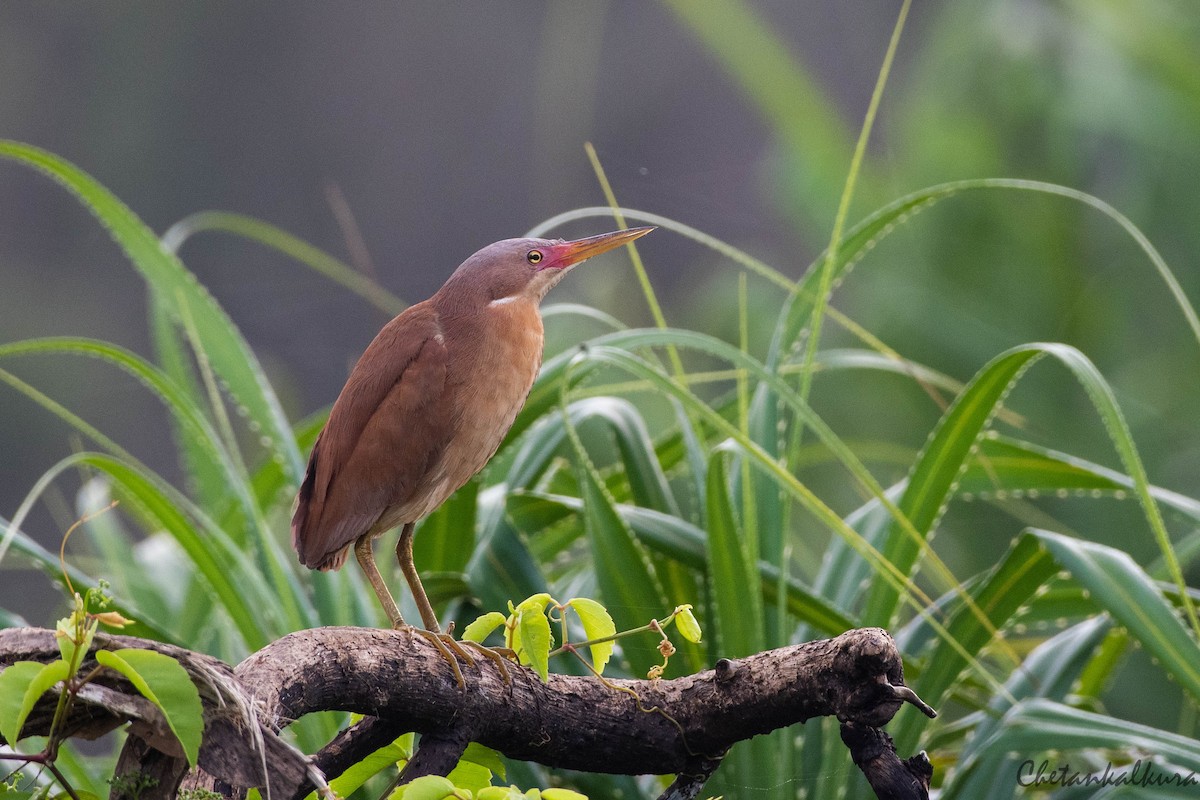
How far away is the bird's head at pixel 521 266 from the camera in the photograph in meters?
1.09

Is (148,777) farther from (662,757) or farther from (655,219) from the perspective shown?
(655,219)

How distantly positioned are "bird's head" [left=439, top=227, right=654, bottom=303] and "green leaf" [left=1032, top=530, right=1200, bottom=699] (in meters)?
0.56

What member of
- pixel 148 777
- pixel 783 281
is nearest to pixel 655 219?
pixel 783 281

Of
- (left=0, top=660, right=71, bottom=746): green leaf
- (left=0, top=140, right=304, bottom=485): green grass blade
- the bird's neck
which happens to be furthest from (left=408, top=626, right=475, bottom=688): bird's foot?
(left=0, top=140, right=304, bottom=485): green grass blade

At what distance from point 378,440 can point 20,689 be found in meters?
0.54

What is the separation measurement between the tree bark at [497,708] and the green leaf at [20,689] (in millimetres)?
43

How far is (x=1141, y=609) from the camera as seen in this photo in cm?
108

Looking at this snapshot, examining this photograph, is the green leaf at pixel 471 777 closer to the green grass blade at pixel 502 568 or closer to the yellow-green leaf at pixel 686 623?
the yellow-green leaf at pixel 686 623

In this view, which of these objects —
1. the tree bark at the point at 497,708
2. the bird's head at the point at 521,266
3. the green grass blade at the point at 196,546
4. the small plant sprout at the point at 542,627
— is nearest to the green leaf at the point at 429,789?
the tree bark at the point at 497,708

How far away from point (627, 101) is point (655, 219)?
169 inches

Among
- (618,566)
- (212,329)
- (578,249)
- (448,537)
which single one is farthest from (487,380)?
(212,329)

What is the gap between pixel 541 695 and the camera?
2.93ft

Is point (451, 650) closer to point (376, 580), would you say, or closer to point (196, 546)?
point (376, 580)

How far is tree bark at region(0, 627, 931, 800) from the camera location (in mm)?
594
